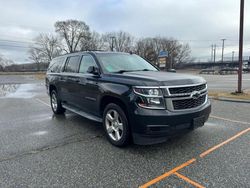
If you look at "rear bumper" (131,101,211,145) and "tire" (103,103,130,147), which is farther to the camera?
"tire" (103,103,130,147)

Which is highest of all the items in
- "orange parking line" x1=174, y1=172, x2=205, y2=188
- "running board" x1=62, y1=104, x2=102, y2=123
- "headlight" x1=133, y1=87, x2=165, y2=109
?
"headlight" x1=133, y1=87, x2=165, y2=109

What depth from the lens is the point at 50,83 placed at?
670cm

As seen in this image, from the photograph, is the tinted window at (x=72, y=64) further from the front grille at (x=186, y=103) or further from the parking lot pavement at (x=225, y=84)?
the parking lot pavement at (x=225, y=84)

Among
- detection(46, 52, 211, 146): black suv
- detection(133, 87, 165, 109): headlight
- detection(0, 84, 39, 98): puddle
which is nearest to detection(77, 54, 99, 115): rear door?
detection(46, 52, 211, 146): black suv

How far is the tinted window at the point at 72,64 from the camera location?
5160 millimetres

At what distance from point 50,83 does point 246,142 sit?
5867 mm

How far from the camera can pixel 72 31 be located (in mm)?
60219

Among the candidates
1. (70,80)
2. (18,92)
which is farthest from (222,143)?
(18,92)

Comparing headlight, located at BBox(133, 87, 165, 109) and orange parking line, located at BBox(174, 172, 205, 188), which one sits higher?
headlight, located at BBox(133, 87, 165, 109)

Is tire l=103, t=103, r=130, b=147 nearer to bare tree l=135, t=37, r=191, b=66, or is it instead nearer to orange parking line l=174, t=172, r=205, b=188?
orange parking line l=174, t=172, r=205, b=188

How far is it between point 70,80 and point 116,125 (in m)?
2.17

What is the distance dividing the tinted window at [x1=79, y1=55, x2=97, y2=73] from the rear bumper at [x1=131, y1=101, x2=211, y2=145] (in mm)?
1926

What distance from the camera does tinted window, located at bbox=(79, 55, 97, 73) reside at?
453 cm

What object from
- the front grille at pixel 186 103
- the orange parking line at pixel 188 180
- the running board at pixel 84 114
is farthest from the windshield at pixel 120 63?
the orange parking line at pixel 188 180
